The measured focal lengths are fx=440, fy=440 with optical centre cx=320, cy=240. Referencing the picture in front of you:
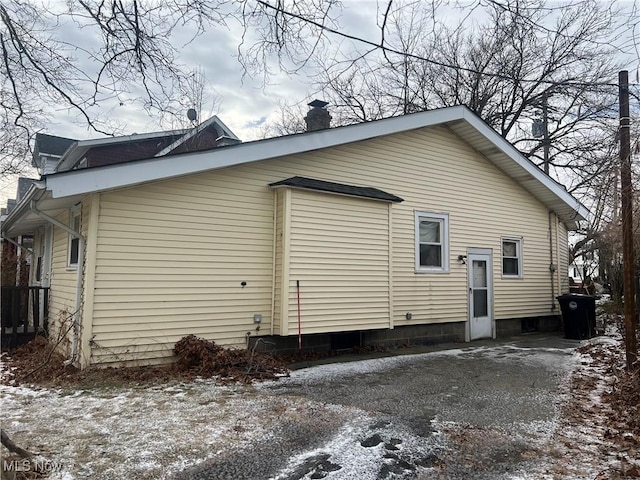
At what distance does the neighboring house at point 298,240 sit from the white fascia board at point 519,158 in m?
0.04

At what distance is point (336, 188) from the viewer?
779cm

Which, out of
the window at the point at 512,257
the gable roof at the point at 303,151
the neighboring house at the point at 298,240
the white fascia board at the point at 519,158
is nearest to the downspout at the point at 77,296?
the neighboring house at the point at 298,240

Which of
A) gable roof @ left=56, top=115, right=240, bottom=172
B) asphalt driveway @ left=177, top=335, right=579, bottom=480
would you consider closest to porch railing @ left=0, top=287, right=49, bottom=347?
gable roof @ left=56, top=115, right=240, bottom=172

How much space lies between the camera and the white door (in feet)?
33.7

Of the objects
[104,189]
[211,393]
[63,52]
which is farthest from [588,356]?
[63,52]

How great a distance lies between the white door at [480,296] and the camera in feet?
33.7

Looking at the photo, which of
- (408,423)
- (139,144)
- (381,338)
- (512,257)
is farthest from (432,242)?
(139,144)

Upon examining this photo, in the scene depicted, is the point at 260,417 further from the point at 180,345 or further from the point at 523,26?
the point at 523,26

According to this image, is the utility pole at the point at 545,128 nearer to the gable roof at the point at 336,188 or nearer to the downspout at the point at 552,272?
the downspout at the point at 552,272

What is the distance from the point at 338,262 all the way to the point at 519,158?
18.8ft

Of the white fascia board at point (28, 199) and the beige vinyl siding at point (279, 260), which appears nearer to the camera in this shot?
the white fascia board at point (28, 199)

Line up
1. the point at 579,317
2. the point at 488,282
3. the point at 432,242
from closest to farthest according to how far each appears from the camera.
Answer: the point at 432,242, the point at 579,317, the point at 488,282

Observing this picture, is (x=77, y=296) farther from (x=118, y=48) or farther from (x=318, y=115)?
(x=318, y=115)

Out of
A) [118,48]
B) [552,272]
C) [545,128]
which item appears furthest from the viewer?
[545,128]
